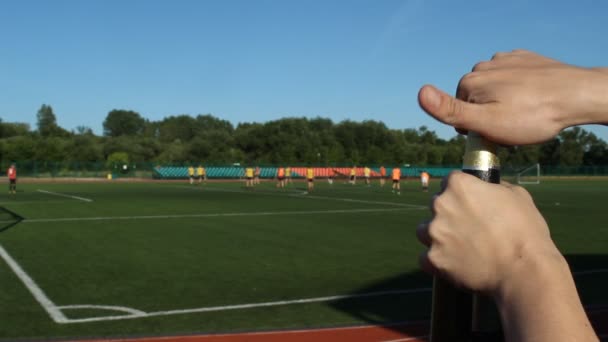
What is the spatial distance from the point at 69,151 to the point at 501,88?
8735 cm

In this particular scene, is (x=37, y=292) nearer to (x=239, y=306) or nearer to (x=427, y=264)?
(x=239, y=306)

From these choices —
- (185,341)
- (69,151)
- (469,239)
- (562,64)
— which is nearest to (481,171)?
(469,239)

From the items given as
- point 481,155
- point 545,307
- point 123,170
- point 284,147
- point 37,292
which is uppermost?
point 284,147

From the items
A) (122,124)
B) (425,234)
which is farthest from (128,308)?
(122,124)

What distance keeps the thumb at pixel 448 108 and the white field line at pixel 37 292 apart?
6885 mm

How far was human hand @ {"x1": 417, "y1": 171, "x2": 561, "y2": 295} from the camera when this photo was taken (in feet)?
3.45

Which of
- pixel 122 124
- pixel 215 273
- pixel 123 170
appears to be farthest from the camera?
pixel 122 124

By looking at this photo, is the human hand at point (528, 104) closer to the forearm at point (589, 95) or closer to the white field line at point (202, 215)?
the forearm at point (589, 95)

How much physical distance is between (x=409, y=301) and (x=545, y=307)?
7.43 metres

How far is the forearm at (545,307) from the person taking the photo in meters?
1.02

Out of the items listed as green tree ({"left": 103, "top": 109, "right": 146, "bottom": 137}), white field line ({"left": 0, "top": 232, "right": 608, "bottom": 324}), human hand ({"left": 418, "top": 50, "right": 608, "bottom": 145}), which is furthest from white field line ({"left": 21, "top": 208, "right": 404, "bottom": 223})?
green tree ({"left": 103, "top": 109, "right": 146, "bottom": 137})

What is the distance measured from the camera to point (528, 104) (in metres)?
1.07

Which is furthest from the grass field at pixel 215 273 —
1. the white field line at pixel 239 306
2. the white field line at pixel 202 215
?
the white field line at pixel 202 215

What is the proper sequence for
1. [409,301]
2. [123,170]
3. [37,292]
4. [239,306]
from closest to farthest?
[239,306] < [409,301] < [37,292] < [123,170]
